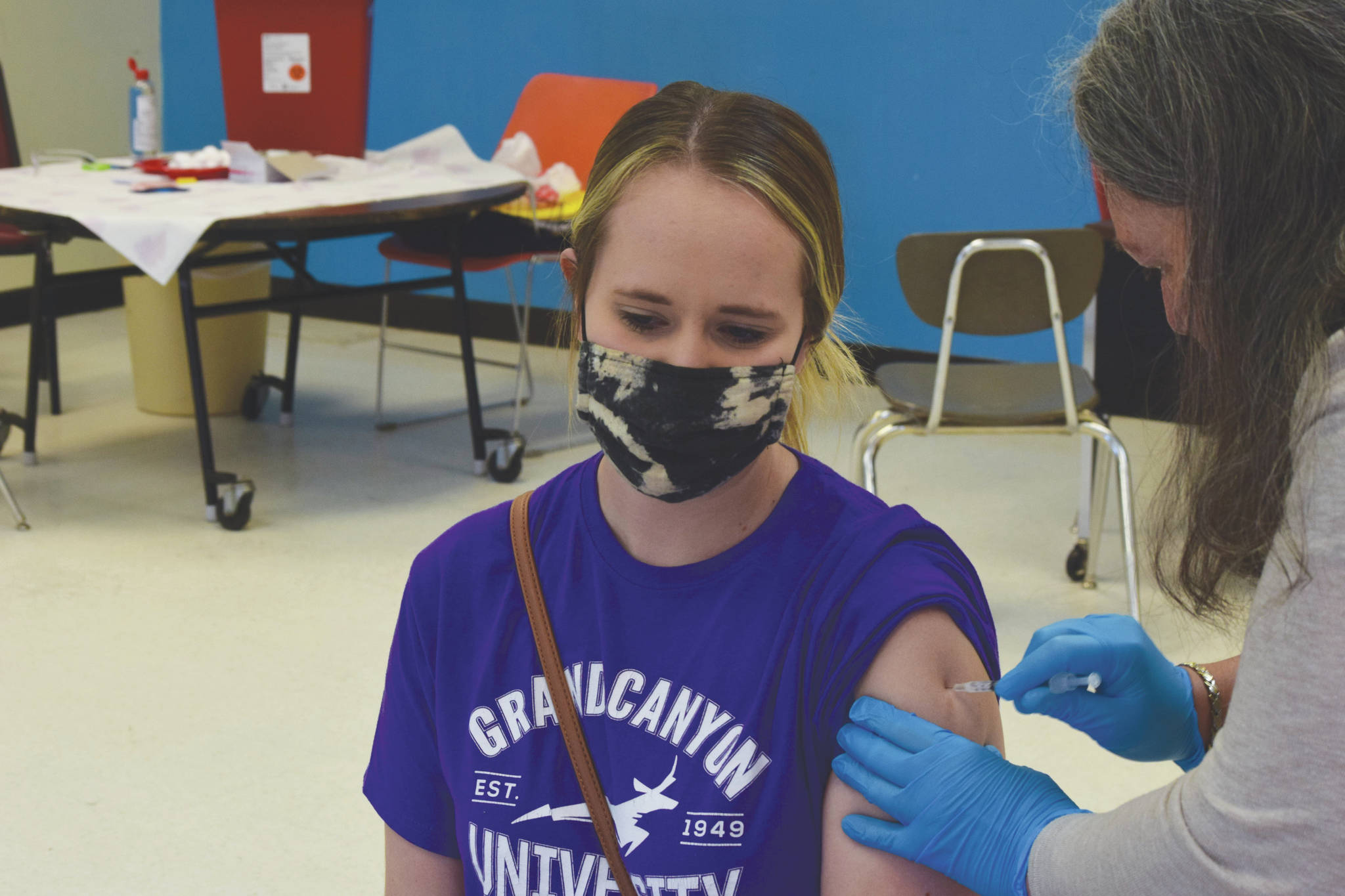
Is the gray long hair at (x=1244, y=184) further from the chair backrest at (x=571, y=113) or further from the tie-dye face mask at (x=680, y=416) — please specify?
the chair backrest at (x=571, y=113)

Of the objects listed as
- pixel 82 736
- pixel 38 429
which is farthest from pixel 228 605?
pixel 38 429

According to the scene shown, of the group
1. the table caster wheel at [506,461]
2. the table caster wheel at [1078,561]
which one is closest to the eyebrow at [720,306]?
the table caster wheel at [1078,561]

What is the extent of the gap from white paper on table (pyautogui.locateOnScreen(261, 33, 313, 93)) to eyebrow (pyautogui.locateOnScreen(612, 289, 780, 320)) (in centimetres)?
324

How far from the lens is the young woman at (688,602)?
35.1 inches

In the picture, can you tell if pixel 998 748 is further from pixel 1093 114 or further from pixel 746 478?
pixel 1093 114

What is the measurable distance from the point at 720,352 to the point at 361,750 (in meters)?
1.48

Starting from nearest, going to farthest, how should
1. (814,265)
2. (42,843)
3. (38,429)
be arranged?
(814,265) < (42,843) < (38,429)

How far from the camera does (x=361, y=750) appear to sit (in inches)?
86.8

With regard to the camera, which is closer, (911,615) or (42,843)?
(911,615)

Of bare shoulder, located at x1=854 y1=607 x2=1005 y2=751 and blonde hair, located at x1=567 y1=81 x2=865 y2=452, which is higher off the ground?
blonde hair, located at x1=567 y1=81 x2=865 y2=452

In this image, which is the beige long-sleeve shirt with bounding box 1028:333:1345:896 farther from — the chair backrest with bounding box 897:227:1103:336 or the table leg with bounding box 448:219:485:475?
the table leg with bounding box 448:219:485:475

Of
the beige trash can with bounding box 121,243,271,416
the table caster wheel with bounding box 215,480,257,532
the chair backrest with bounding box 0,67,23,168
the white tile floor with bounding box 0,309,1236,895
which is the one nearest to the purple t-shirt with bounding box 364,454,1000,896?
the white tile floor with bounding box 0,309,1236,895

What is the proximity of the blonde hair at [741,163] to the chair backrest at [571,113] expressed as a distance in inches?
128

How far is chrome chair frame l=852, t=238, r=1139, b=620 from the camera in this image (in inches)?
97.4
